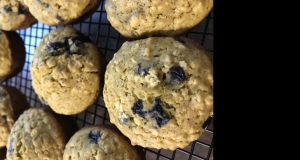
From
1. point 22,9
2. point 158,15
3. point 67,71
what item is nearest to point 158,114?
point 158,15

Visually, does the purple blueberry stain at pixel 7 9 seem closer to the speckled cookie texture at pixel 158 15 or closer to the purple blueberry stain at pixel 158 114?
the speckled cookie texture at pixel 158 15

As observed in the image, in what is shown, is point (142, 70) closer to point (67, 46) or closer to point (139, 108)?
point (139, 108)

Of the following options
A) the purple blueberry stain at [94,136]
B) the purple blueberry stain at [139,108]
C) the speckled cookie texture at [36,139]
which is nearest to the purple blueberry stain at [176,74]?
the purple blueberry stain at [139,108]
